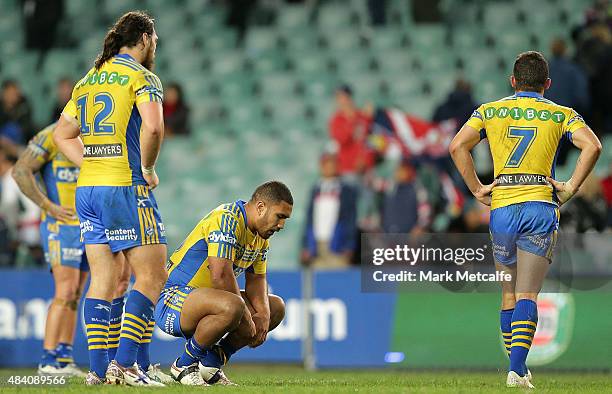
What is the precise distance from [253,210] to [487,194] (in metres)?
1.62

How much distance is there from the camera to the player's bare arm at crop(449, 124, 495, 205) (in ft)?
25.5

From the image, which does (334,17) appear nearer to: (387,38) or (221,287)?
(387,38)

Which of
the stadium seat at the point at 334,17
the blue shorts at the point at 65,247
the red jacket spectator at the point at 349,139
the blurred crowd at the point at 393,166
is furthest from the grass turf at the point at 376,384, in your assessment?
the stadium seat at the point at 334,17

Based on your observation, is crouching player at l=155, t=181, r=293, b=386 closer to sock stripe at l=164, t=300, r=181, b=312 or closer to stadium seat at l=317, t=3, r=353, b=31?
sock stripe at l=164, t=300, r=181, b=312

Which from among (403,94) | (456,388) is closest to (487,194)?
(456,388)

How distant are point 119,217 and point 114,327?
1.07 metres

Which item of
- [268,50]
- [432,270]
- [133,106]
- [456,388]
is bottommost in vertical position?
[456,388]

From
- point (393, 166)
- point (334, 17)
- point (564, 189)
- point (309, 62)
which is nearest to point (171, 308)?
point (564, 189)

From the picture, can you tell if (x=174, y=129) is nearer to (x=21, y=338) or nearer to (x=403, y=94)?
(x=403, y=94)

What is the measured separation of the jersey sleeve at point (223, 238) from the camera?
737 centimetres

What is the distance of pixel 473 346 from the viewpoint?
11102mm

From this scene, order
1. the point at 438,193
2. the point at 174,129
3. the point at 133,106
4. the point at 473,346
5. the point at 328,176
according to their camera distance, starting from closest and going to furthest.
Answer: the point at 133,106 → the point at 473,346 → the point at 328,176 → the point at 438,193 → the point at 174,129

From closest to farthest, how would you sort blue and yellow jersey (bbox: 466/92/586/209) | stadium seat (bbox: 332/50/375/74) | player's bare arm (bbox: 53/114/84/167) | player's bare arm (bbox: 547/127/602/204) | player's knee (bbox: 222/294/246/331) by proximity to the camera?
player's knee (bbox: 222/294/246/331)
player's bare arm (bbox: 547/127/602/204)
blue and yellow jersey (bbox: 466/92/586/209)
player's bare arm (bbox: 53/114/84/167)
stadium seat (bbox: 332/50/375/74)

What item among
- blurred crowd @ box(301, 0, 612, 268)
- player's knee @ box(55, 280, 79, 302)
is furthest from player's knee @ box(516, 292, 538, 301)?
blurred crowd @ box(301, 0, 612, 268)
